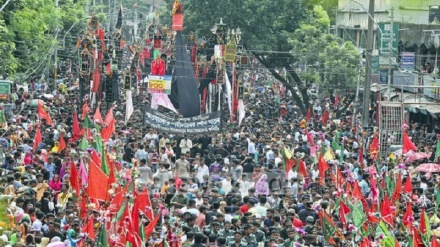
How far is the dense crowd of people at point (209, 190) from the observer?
55.7 ft

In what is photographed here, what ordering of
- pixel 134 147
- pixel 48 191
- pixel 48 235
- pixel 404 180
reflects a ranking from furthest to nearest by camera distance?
pixel 134 147
pixel 404 180
pixel 48 191
pixel 48 235

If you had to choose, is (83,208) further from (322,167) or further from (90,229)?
(322,167)

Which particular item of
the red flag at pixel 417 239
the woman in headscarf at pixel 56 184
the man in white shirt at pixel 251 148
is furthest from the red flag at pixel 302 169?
the red flag at pixel 417 239

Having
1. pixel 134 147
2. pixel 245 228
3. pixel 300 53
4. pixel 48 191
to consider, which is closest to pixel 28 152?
pixel 134 147

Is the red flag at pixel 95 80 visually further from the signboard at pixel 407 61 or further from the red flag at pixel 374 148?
the red flag at pixel 374 148

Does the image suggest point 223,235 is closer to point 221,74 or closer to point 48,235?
point 48,235

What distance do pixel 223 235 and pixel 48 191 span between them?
361 centimetres

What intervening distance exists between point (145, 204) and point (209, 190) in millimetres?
2305

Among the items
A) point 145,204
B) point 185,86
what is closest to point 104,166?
point 145,204

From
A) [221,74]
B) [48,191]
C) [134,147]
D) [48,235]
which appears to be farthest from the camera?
[221,74]

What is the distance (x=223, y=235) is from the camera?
17.2m

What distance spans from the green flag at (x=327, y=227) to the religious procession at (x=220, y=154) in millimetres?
23

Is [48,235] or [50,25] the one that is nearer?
[48,235]

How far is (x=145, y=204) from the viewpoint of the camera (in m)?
18.9
